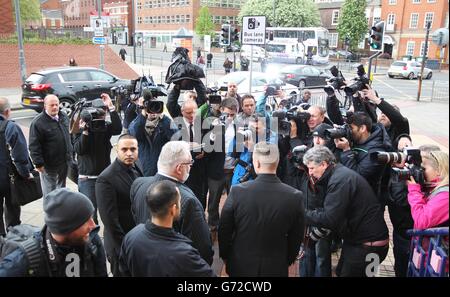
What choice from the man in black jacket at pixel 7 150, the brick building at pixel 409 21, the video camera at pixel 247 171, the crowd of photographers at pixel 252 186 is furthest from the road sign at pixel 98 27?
the brick building at pixel 409 21

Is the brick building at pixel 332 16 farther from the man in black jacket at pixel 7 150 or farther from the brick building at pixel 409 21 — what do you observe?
the man in black jacket at pixel 7 150

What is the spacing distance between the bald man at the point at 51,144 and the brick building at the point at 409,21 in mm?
44708

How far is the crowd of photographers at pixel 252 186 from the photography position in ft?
8.41

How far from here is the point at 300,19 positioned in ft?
156

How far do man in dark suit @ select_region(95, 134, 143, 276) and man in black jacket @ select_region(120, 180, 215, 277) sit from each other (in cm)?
102

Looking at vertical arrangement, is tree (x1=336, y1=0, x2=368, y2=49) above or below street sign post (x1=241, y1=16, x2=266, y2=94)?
above

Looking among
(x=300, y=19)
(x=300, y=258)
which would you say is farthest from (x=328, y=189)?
(x=300, y=19)

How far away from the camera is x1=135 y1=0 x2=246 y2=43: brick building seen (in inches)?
2255

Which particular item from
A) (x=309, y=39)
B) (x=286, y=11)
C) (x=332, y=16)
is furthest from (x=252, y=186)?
(x=332, y=16)

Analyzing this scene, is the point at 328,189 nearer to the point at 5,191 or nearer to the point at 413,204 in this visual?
the point at 413,204

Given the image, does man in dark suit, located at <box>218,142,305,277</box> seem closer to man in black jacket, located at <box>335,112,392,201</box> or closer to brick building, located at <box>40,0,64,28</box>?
man in black jacket, located at <box>335,112,392,201</box>

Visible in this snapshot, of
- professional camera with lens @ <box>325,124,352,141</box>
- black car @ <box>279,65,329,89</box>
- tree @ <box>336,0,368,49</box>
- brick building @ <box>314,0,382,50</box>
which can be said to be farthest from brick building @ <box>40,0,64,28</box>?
professional camera with lens @ <box>325,124,352,141</box>

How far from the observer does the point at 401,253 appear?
10.9ft
